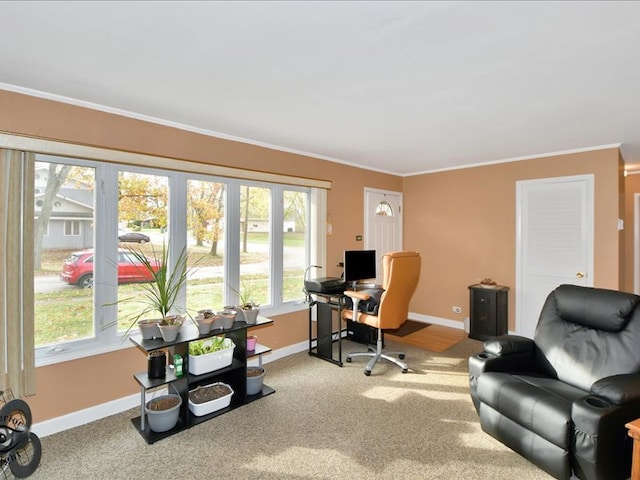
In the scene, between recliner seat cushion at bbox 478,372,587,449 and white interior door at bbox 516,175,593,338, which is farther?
white interior door at bbox 516,175,593,338

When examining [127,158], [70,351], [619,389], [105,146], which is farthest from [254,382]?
[619,389]

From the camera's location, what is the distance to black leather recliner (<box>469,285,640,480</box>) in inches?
70.2

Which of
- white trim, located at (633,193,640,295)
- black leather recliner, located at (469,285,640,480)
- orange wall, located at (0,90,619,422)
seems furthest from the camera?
white trim, located at (633,193,640,295)

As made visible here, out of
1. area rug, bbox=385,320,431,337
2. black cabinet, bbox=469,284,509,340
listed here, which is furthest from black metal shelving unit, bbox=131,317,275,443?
black cabinet, bbox=469,284,509,340

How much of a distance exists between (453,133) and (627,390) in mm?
2453

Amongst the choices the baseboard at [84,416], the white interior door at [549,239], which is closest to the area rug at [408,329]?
the white interior door at [549,239]

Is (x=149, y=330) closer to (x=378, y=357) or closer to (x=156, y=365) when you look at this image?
(x=156, y=365)

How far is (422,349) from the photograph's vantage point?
4.15 m

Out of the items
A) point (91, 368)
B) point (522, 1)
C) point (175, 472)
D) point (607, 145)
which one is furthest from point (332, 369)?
point (607, 145)

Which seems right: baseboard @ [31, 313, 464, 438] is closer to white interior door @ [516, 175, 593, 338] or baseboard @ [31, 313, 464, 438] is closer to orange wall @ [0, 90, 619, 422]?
orange wall @ [0, 90, 619, 422]

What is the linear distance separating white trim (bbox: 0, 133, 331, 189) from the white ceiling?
0.35m

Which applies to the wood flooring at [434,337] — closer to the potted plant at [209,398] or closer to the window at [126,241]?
the window at [126,241]

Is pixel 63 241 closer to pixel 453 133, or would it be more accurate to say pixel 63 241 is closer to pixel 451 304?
pixel 453 133

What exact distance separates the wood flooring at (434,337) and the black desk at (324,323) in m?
1.11
